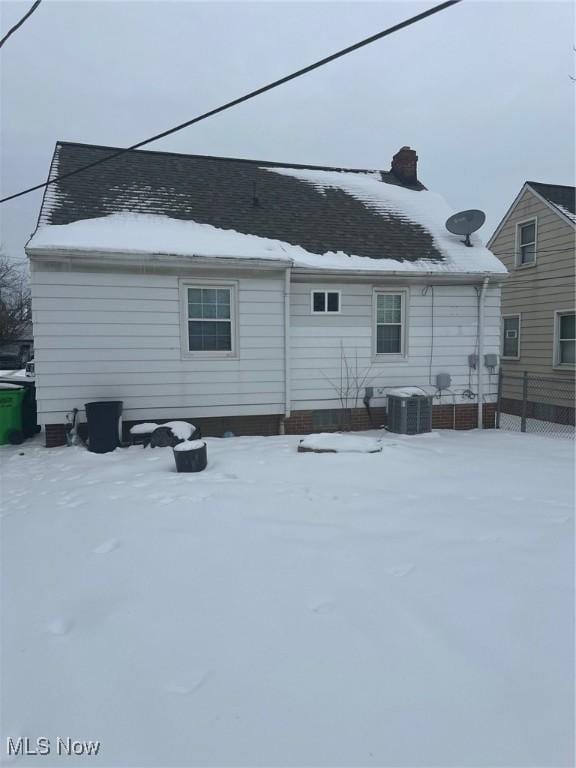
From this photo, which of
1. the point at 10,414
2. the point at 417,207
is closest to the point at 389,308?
the point at 417,207

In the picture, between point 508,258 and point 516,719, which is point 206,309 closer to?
point 516,719

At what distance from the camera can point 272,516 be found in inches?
159

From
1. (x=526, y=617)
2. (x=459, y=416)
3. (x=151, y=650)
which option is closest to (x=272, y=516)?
(x=151, y=650)

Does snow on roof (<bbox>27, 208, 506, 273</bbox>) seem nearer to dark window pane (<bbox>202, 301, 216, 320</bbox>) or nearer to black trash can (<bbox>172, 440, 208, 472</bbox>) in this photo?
dark window pane (<bbox>202, 301, 216, 320</bbox>)

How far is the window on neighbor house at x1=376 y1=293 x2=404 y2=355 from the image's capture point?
8758mm

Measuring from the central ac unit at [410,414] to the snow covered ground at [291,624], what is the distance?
11.2ft

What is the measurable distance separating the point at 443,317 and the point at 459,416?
2125 millimetres

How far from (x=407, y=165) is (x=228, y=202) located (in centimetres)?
562

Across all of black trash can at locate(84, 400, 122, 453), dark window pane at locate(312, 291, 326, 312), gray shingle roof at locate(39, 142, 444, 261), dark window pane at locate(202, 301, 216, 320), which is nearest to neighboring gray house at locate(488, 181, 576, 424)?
gray shingle roof at locate(39, 142, 444, 261)

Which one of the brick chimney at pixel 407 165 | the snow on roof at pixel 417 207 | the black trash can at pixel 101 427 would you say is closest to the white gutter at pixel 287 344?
the snow on roof at pixel 417 207

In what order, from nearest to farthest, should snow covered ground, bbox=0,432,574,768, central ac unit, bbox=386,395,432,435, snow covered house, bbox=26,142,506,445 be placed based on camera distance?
1. snow covered ground, bbox=0,432,574,768
2. snow covered house, bbox=26,142,506,445
3. central ac unit, bbox=386,395,432,435

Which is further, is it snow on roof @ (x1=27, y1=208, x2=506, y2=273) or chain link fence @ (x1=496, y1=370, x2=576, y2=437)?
chain link fence @ (x1=496, y1=370, x2=576, y2=437)

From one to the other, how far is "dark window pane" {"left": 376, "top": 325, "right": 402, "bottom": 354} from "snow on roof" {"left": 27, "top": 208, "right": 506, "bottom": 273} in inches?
46.2

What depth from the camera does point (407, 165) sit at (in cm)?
1183
